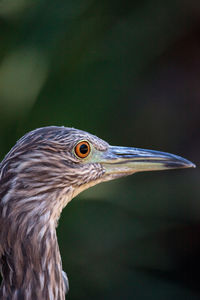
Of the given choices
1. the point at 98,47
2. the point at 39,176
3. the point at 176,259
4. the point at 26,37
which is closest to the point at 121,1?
the point at 98,47

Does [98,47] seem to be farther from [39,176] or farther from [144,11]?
A: [39,176]

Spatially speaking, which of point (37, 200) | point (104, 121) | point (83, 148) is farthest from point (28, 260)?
point (104, 121)

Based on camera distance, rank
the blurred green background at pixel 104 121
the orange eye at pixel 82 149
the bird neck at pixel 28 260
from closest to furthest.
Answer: the bird neck at pixel 28 260 < the orange eye at pixel 82 149 < the blurred green background at pixel 104 121

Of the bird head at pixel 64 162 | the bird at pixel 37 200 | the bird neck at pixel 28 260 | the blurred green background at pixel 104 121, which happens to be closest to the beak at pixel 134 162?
the bird head at pixel 64 162

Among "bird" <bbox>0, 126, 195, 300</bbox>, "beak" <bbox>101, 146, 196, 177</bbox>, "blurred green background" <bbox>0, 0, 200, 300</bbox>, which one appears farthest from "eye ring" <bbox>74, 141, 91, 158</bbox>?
"blurred green background" <bbox>0, 0, 200, 300</bbox>

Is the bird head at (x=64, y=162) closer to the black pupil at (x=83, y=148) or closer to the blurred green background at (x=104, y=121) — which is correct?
the black pupil at (x=83, y=148)
